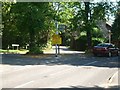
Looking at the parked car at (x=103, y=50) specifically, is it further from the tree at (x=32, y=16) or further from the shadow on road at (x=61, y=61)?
the tree at (x=32, y=16)

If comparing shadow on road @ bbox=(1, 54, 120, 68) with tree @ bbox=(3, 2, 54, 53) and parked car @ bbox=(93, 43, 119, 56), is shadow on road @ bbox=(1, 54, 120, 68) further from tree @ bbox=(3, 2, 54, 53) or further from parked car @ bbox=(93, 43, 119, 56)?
tree @ bbox=(3, 2, 54, 53)

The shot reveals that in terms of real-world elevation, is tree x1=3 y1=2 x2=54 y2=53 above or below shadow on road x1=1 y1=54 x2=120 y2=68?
above

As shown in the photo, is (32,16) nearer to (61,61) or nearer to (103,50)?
(103,50)

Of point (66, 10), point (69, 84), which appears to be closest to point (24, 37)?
point (66, 10)

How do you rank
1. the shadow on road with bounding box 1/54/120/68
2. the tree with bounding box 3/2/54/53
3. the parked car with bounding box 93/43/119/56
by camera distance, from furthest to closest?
the parked car with bounding box 93/43/119/56 → the tree with bounding box 3/2/54/53 → the shadow on road with bounding box 1/54/120/68

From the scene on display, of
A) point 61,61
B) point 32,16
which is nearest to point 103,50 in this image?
point 32,16

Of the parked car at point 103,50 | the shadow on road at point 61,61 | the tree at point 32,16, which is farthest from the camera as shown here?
the parked car at point 103,50

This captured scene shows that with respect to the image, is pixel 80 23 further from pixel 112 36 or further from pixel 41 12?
pixel 112 36

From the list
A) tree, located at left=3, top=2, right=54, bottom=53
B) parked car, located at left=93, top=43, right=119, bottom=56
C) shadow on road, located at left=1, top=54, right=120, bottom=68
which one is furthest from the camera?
parked car, located at left=93, top=43, right=119, bottom=56

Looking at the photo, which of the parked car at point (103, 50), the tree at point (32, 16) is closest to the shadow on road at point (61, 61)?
the parked car at point (103, 50)

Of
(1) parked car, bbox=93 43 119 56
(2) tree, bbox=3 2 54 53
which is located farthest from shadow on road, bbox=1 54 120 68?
(2) tree, bbox=3 2 54 53

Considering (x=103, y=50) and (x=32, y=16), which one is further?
(x=103, y=50)

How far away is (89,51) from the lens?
42469 millimetres

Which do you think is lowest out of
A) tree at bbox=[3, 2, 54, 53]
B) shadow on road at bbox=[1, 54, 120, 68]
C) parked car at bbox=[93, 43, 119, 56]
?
shadow on road at bbox=[1, 54, 120, 68]
